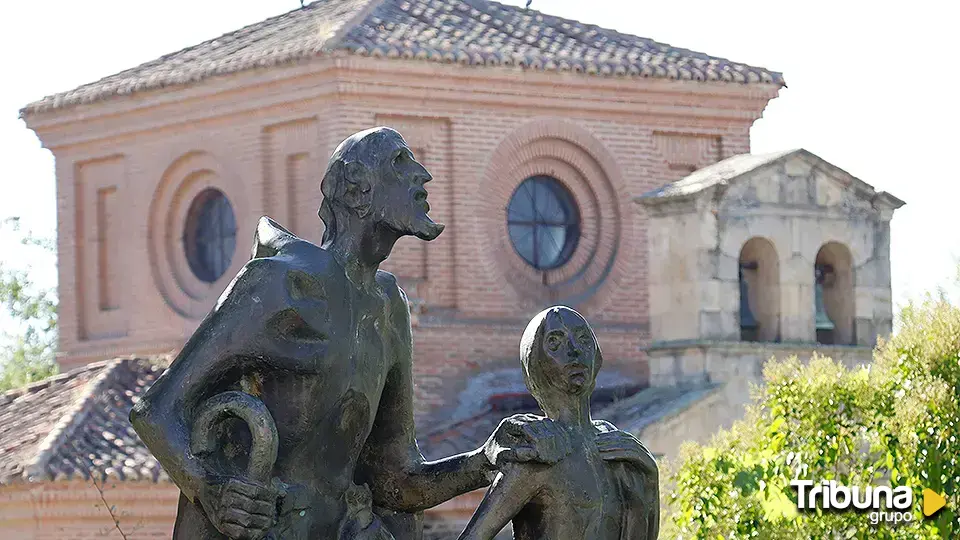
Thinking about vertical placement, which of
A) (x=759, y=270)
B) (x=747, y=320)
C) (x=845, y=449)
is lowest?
(x=845, y=449)

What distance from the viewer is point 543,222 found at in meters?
26.2

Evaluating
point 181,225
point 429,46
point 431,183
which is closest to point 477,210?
point 431,183

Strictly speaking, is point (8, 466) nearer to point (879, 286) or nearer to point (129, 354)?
point (129, 354)

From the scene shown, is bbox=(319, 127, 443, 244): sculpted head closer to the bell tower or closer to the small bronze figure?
the small bronze figure

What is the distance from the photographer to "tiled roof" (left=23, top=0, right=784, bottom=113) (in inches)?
956

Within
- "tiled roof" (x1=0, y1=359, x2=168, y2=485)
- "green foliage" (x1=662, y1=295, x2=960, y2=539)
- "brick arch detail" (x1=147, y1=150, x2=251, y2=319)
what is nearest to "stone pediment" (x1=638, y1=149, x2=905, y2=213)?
"brick arch detail" (x1=147, y1=150, x2=251, y2=319)

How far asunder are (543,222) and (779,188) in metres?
3.36

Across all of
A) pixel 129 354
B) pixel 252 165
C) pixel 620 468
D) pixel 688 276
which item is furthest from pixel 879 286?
pixel 620 468

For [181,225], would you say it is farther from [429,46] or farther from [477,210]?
[429,46]

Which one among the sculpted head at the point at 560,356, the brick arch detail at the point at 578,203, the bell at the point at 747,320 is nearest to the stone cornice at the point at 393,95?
the brick arch detail at the point at 578,203

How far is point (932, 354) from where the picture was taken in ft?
50.8

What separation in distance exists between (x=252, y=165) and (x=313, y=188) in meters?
1.12

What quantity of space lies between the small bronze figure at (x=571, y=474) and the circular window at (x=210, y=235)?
20237mm

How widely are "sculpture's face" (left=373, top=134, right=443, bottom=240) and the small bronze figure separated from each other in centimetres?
39
